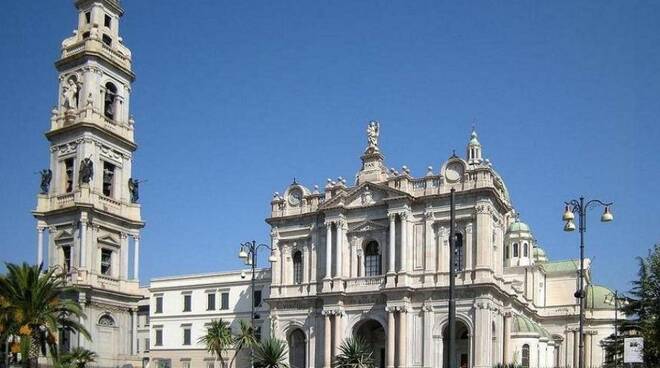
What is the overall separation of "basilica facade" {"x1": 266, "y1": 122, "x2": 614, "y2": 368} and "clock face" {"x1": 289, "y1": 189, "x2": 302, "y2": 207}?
0.27ft

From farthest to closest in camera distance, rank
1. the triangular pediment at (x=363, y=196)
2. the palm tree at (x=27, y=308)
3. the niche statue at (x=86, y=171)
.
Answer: the triangular pediment at (x=363, y=196), the niche statue at (x=86, y=171), the palm tree at (x=27, y=308)

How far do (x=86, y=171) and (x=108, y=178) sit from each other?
286cm

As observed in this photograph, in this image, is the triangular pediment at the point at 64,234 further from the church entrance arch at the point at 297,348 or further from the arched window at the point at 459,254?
the arched window at the point at 459,254

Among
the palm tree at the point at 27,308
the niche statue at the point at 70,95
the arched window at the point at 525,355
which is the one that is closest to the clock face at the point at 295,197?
the niche statue at the point at 70,95

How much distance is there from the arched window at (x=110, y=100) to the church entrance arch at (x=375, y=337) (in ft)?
79.4

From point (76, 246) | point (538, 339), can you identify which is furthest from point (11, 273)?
point (538, 339)

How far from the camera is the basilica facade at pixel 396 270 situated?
55750 millimetres

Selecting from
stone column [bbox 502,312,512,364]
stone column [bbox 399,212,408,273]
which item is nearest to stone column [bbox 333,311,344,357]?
stone column [bbox 399,212,408,273]

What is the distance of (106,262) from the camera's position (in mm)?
52406

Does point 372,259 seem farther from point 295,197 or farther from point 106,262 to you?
point 106,262

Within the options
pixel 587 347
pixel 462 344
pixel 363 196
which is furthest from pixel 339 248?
pixel 587 347

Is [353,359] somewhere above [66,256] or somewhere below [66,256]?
below

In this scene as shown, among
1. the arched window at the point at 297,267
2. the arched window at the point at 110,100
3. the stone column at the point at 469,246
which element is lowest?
the arched window at the point at 297,267

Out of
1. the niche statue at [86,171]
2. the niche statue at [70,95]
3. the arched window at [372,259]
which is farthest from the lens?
the arched window at [372,259]
